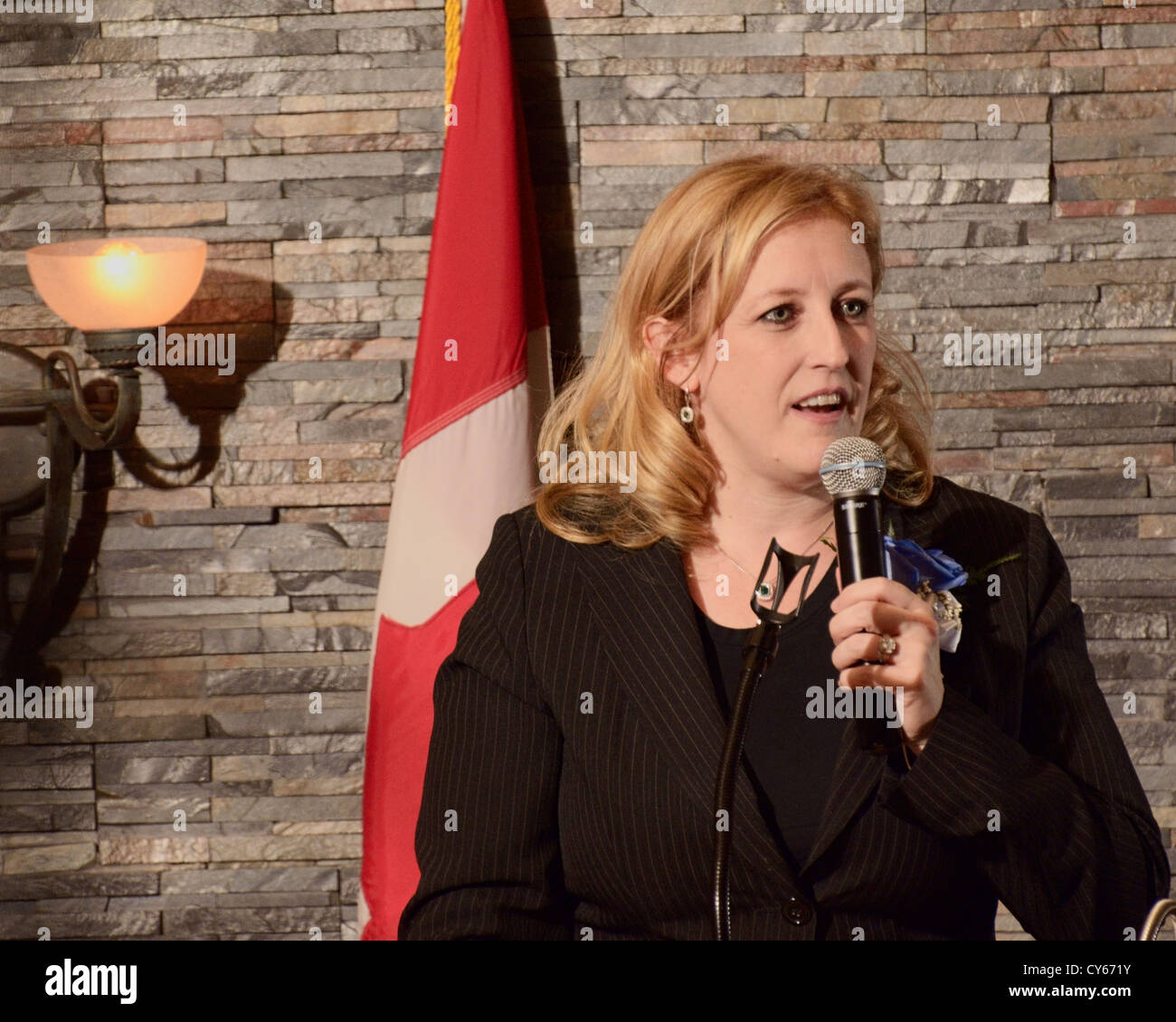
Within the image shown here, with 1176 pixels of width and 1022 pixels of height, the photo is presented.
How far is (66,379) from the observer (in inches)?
85.1

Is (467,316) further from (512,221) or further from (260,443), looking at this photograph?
(260,443)

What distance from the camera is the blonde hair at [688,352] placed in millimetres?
1311

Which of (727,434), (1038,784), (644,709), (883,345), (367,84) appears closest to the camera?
(1038,784)

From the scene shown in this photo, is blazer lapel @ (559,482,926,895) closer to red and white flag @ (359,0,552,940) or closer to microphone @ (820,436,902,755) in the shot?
microphone @ (820,436,902,755)

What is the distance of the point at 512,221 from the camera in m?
2.02

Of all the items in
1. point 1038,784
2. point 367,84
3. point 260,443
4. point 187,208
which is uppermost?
point 367,84

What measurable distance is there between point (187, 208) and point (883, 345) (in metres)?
1.31

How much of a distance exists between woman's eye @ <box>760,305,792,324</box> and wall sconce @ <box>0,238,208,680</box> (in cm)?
120

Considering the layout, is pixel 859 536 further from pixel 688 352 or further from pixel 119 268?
pixel 119 268

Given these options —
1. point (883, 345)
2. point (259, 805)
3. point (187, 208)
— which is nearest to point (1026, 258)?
point (883, 345)

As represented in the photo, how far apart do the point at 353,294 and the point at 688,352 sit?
0.98 m

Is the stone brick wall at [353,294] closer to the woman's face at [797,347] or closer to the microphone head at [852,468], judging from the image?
the woman's face at [797,347]

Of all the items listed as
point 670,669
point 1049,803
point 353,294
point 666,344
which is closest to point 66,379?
point 353,294

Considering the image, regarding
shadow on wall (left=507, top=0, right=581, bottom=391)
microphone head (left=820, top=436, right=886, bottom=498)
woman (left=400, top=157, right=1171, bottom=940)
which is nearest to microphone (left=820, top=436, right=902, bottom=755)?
microphone head (left=820, top=436, right=886, bottom=498)
